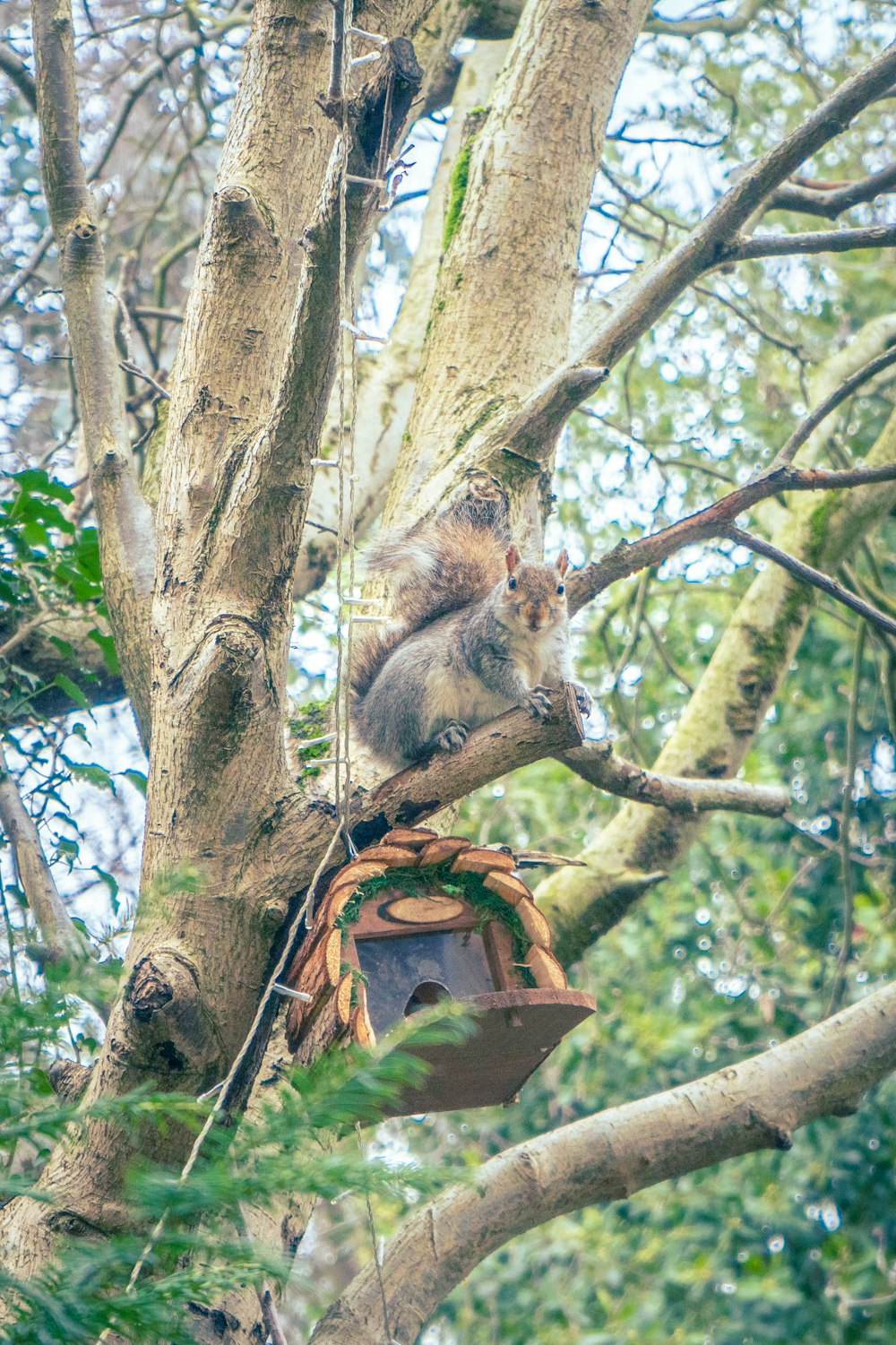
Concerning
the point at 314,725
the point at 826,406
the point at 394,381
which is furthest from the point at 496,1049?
the point at 394,381

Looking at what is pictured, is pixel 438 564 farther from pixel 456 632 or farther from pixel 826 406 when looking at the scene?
pixel 826 406

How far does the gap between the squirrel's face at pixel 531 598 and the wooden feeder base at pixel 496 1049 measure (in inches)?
32.2

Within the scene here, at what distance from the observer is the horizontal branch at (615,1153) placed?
5.93 feet

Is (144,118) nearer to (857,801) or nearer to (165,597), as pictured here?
(857,801)

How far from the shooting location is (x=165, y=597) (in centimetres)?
171

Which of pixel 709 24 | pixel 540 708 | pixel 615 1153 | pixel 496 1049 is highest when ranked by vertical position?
pixel 709 24

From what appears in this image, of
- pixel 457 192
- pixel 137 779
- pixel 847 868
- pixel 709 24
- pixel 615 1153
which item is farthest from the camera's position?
pixel 709 24

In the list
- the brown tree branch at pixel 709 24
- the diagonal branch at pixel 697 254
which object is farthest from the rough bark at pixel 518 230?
the brown tree branch at pixel 709 24

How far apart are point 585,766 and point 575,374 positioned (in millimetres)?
608

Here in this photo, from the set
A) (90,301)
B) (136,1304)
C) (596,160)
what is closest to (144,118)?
(596,160)

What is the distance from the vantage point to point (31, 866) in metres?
1.93

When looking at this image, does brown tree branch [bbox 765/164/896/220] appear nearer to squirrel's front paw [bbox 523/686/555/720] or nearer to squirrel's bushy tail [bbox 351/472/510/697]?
squirrel's bushy tail [bbox 351/472/510/697]

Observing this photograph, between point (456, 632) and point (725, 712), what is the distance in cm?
77

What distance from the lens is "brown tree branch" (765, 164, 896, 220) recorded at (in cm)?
231
